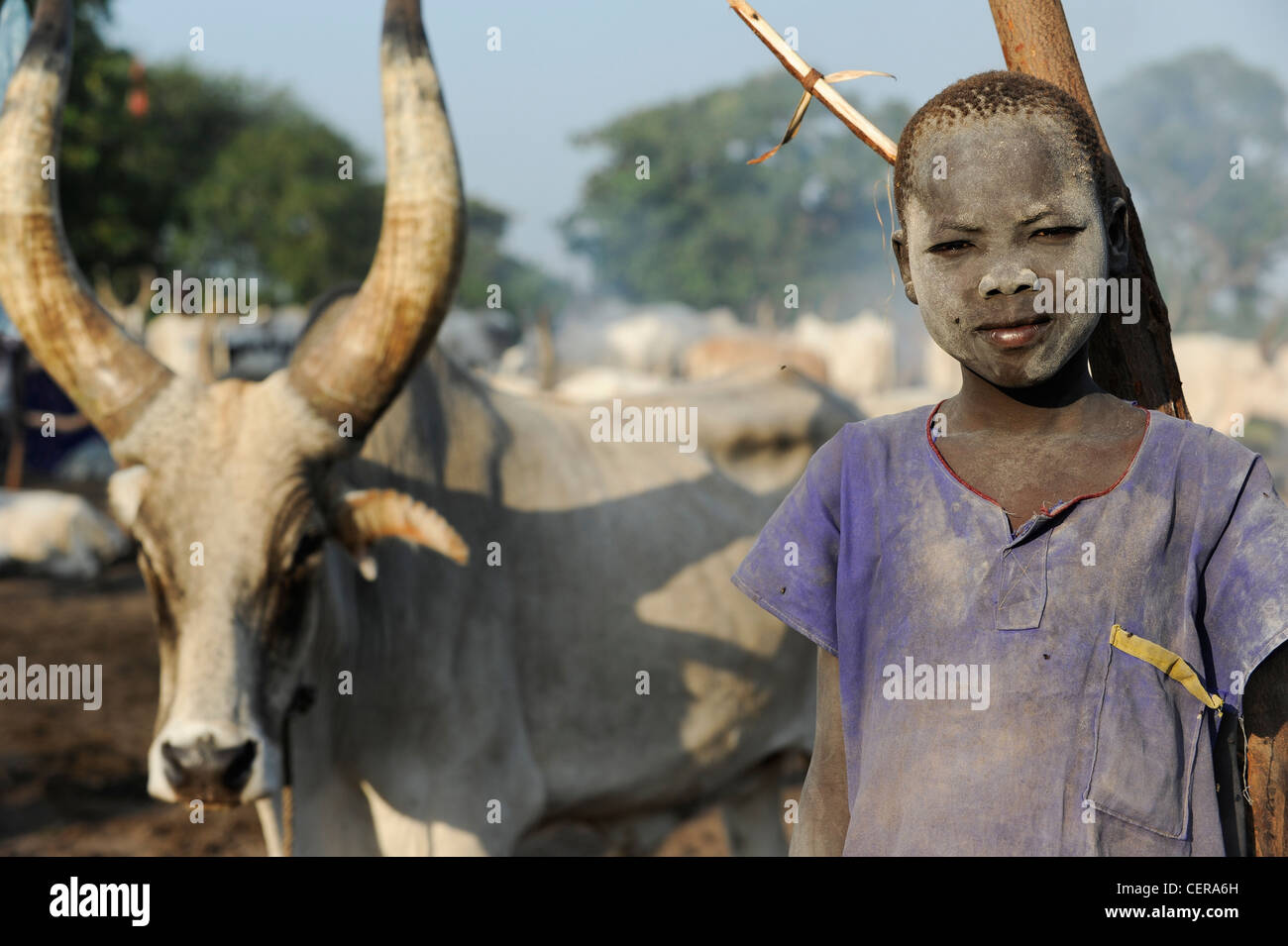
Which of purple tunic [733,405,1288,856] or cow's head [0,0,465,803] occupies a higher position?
cow's head [0,0,465,803]

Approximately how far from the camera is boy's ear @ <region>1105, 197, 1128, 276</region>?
63.9 inches

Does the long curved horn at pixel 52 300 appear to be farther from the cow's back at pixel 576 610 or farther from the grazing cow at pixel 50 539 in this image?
the grazing cow at pixel 50 539

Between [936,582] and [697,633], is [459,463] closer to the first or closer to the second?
[697,633]

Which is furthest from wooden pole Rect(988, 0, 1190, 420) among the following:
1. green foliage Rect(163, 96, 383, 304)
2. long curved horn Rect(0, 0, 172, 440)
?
green foliage Rect(163, 96, 383, 304)

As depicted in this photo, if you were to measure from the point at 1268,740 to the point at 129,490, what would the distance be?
8.24 ft

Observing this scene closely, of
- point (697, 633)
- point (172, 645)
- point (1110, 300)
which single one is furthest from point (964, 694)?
point (697, 633)

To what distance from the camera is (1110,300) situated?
6.07 feet

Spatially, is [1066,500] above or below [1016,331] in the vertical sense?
below

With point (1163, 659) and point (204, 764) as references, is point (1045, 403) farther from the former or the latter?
point (204, 764)

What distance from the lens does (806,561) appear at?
166cm

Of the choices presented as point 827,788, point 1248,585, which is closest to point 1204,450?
point 1248,585

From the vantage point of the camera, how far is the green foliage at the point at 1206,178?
52.2 m

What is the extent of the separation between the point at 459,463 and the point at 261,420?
77cm

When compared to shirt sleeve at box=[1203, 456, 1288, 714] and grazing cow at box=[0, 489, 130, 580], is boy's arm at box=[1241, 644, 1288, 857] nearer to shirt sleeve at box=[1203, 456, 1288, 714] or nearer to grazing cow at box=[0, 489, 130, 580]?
shirt sleeve at box=[1203, 456, 1288, 714]
